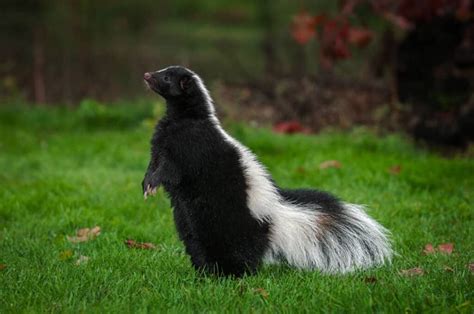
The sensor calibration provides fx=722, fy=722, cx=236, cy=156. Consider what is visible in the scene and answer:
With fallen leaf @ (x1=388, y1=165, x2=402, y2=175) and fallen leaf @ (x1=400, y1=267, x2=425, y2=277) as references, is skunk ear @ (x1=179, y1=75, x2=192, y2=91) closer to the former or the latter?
fallen leaf @ (x1=400, y1=267, x2=425, y2=277)

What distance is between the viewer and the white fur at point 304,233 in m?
4.33

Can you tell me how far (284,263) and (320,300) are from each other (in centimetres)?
74

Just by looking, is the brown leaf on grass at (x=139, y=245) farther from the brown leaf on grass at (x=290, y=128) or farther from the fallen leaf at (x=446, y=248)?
the brown leaf on grass at (x=290, y=128)

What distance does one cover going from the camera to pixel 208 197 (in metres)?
4.29

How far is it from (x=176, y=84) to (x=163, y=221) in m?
1.73

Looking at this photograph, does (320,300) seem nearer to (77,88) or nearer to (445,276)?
(445,276)

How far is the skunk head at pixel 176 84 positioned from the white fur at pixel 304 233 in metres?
0.21

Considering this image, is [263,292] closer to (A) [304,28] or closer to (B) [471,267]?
(B) [471,267]

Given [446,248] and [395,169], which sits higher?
[446,248]

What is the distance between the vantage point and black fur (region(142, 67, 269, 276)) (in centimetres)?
426

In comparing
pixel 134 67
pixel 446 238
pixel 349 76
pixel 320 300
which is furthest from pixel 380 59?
pixel 320 300

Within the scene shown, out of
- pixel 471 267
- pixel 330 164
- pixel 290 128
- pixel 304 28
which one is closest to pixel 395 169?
pixel 330 164

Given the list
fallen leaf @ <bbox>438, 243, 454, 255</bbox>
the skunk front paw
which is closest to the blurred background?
fallen leaf @ <bbox>438, 243, 454, 255</bbox>

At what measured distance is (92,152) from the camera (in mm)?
9102
